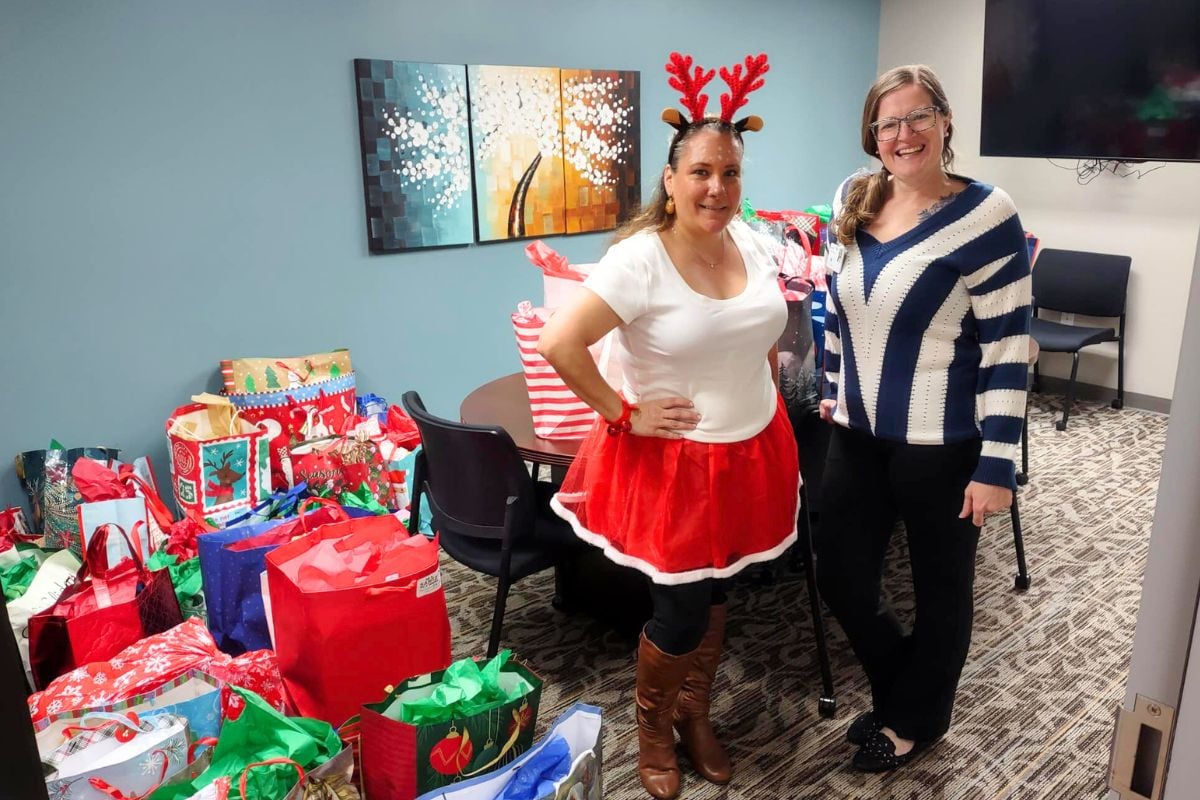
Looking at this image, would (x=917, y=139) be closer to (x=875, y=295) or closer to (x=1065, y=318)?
(x=875, y=295)

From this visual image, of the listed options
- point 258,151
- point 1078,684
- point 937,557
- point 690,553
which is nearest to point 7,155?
point 258,151

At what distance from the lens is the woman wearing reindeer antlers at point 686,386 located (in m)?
1.75

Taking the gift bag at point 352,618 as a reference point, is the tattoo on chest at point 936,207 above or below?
above

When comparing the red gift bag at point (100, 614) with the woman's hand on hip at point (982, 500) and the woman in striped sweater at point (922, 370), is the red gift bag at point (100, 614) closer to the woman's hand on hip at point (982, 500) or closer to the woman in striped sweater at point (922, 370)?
the woman in striped sweater at point (922, 370)

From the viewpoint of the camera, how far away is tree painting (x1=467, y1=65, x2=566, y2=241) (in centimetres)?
375

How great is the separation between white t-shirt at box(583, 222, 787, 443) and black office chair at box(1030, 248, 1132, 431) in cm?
317

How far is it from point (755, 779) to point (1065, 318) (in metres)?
3.76

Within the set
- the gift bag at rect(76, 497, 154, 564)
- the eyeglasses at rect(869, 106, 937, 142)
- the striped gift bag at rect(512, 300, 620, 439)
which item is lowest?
the gift bag at rect(76, 497, 154, 564)

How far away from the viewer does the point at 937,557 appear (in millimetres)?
1891

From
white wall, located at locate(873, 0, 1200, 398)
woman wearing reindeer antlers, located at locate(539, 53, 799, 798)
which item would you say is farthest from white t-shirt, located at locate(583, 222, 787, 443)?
white wall, located at locate(873, 0, 1200, 398)

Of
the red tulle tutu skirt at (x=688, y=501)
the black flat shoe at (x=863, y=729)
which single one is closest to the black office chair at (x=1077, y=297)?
the black flat shoe at (x=863, y=729)

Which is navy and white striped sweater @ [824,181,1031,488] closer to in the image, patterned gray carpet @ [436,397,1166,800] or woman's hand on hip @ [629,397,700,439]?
woman's hand on hip @ [629,397,700,439]

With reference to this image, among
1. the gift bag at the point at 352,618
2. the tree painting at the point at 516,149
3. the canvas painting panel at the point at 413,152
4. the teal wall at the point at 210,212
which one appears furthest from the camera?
the tree painting at the point at 516,149

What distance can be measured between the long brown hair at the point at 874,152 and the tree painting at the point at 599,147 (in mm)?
2345
